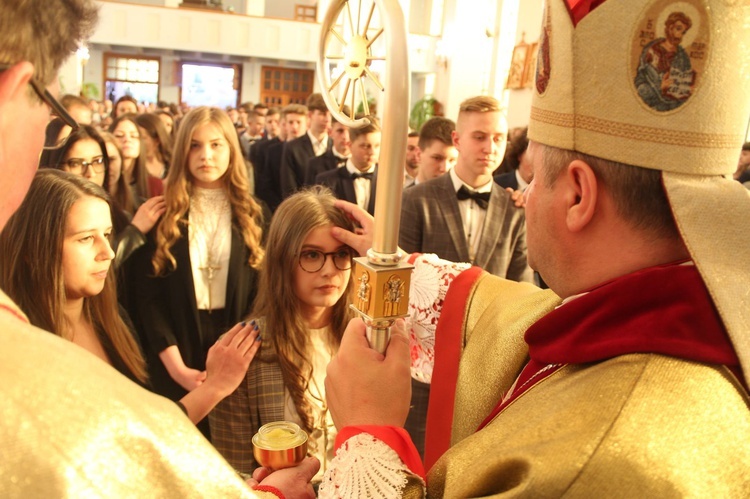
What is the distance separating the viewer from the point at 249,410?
7.54 feet

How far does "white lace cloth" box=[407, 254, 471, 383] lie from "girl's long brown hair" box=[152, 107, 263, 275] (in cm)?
166

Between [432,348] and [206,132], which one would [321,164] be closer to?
[206,132]

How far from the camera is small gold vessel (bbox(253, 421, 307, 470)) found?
131cm

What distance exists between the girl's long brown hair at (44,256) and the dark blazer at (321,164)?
4113 millimetres

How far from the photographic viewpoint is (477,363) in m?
1.47

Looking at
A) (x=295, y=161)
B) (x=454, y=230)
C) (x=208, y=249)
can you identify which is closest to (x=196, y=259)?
(x=208, y=249)

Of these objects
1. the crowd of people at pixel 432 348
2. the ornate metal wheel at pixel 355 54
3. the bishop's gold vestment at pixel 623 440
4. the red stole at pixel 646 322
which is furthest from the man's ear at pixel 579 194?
the ornate metal wheel at pixel 355 54

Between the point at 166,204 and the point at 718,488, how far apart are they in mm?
2939

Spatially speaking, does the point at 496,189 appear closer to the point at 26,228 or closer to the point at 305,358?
the point at 305,358

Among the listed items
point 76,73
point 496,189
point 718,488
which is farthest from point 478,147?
point 76,73

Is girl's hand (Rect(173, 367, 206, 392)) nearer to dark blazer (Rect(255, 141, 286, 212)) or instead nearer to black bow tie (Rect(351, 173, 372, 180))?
black bow tie (Rect(351, 173, 372, 180))

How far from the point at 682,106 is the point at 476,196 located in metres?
2.64

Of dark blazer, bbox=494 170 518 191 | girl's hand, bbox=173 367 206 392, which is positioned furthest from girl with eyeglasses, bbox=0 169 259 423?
dark blazer, bbox=494 170 518 191

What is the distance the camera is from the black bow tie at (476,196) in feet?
11.9
